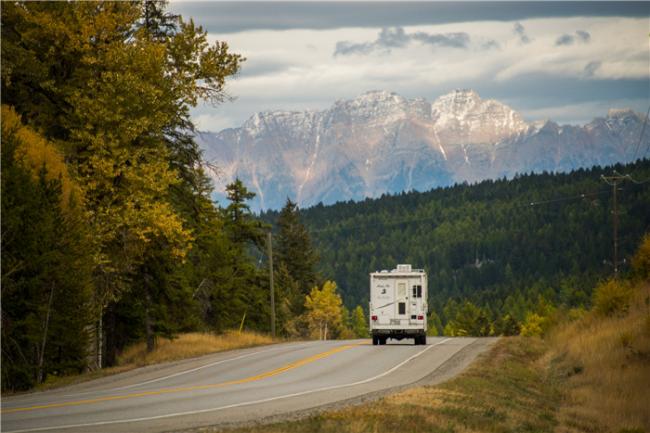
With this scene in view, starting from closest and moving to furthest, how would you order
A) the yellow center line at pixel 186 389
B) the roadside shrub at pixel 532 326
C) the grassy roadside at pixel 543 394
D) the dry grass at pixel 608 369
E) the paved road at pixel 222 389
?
the paved road at pixel 222 389, the grassy roadside at pixel 543 394, the yellow center line at pixel 186 389, the dry grass at pixel 608 369, the roadside shrub at pixel 532 326

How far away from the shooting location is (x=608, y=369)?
30.5 meters

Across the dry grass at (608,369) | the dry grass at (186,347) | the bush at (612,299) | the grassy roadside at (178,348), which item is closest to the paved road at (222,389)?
the grassy roadside at (178,348)

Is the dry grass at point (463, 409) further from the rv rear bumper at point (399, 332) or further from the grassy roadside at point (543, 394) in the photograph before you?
the rv rear bumper at point (399, 332)

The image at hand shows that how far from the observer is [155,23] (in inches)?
1583

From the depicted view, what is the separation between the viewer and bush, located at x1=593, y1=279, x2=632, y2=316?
38.3 meters

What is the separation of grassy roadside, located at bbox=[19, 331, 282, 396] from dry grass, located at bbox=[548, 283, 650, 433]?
556 inches

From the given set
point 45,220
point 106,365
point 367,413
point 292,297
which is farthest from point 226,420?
point 292,297

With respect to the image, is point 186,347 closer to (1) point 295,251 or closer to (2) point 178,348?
(2) point 178,348

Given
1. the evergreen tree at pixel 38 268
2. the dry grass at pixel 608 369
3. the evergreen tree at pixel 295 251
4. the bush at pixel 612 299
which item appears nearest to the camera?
the dry grass at pixel 608 369

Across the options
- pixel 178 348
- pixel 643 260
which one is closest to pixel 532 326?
pixel 643 260

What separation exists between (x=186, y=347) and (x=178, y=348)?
67cm

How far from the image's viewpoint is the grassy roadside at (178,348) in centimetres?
3373

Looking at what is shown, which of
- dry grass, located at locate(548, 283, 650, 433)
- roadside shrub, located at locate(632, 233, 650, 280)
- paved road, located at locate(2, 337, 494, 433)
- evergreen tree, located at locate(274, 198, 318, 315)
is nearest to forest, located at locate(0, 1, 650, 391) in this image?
paved road, located at locate(2, 337, 494, 433)

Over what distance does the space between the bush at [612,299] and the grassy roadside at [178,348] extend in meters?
15.7
